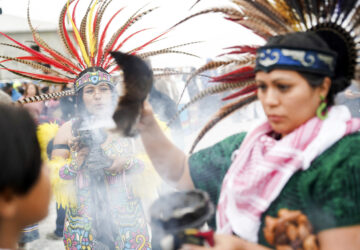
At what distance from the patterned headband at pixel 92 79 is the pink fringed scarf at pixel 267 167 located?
1578 mm

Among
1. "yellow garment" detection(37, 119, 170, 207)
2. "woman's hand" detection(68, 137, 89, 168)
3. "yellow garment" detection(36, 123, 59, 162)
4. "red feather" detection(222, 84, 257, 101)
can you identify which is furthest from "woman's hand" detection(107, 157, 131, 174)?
"red feather" detection(222, 84, 257, 101)

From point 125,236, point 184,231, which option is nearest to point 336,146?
point 184,231

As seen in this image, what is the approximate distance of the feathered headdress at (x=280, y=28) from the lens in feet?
4.58

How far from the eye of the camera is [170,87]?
291cm

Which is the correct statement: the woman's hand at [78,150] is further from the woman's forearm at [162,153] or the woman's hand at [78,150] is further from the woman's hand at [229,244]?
the woman's hand at [229,244]

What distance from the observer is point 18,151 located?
1.03 m

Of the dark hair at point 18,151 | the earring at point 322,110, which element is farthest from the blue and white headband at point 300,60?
the dark hair at point 18,151

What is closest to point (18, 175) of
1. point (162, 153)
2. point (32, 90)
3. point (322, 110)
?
point (162, 153)

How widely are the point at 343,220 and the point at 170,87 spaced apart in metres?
1.98

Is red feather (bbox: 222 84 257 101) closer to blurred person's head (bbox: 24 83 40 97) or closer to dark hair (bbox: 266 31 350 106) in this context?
dark hair (bbox: 266 31 350 106)

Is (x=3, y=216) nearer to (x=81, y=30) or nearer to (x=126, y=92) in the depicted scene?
(x=126, y=92)

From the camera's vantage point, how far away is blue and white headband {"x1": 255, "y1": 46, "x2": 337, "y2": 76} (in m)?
1.29

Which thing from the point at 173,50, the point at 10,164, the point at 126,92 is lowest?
the point at 10,164

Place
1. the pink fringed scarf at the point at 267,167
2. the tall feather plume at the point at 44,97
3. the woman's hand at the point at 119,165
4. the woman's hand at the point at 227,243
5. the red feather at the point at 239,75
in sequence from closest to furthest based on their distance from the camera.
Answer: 1. the woman's hand at the point at 227,243
2. the pink fringed scarf at the point at 267,167
3. the red feather at the point at 239,75
4. the tall feather plume at the point at 44,97
5. the woman's hand at the point at 119,165
